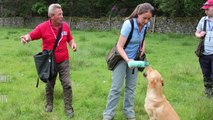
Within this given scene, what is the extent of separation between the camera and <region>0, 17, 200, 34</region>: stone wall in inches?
1117

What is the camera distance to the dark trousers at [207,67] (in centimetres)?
829

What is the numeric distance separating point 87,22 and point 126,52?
94.0ft

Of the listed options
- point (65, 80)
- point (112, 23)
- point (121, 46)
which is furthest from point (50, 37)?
point (112, 23)

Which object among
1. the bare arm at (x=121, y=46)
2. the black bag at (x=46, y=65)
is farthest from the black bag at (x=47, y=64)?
the bare arm at (x=121, y=46)

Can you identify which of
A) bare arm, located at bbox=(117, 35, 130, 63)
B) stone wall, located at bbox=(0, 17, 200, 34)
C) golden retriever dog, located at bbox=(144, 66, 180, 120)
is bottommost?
stone wall, located at bbox=(0, 17, 200, 34)

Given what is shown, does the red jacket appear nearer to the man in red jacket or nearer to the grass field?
the man in red jacket

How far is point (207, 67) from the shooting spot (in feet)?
27.7

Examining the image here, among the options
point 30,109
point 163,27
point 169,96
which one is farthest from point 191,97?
point 163,27

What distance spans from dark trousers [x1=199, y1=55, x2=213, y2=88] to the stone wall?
65.5ft

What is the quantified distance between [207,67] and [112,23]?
24760 millimetres

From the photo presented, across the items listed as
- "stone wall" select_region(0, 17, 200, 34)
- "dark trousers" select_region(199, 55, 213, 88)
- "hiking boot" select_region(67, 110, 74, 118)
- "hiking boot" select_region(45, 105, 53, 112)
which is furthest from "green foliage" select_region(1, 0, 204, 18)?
"hiking boot" select_region(67, 110, 74, 118)

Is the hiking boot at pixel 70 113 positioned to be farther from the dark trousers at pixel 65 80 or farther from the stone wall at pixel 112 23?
the stone wall at pixel 112 23

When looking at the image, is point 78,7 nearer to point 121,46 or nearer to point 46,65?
point 46,65

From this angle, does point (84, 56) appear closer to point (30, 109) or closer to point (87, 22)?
point (30, 109)
